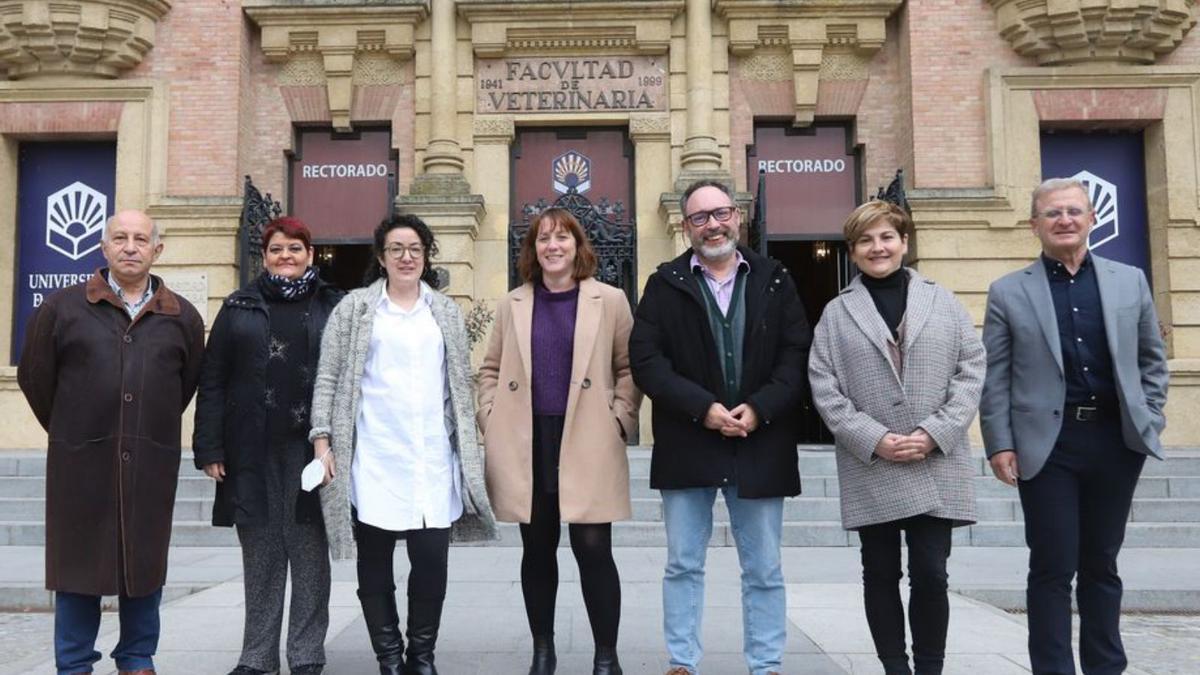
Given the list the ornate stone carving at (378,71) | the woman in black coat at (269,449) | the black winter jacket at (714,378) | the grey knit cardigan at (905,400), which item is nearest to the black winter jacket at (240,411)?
the woman in black coat at (269,449)

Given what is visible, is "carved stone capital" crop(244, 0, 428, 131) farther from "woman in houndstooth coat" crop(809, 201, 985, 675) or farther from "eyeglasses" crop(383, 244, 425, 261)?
"woman in houndstooth coat" crop(809, 201, 985, 675)

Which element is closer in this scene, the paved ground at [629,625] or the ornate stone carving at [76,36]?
the paved ground at [629,625]

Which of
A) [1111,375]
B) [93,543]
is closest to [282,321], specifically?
[93,543]

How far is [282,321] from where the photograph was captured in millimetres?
4598

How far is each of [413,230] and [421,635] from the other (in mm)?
1880

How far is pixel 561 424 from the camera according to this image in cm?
451

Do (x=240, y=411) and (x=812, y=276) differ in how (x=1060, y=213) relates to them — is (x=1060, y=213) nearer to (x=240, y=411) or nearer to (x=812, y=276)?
(x=240, y=411)

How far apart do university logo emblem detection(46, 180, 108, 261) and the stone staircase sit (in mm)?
4093

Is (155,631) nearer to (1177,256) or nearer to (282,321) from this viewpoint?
(282,321)

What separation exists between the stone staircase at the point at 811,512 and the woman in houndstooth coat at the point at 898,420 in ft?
16.4

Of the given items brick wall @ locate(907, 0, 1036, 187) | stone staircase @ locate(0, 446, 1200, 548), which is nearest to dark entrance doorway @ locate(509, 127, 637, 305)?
brick wall @ locate(907, 0, 1036, 187)

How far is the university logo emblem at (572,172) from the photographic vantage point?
14062 millimetres

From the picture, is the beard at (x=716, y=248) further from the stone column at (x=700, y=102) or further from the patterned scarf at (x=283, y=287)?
the stone column at (x=700, y=102)

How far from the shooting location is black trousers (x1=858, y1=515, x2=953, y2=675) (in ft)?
13.3
